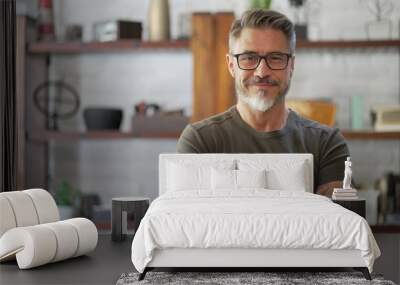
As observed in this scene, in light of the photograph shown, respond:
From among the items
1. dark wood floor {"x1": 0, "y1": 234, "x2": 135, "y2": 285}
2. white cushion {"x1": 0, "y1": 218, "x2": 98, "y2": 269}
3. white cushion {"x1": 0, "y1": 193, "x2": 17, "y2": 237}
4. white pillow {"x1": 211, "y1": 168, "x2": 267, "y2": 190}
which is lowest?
dark wood floor {"x1": 0, "y1": 234, "x2": 135, "y2": 285}

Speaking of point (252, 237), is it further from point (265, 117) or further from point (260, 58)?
point (260, 58)

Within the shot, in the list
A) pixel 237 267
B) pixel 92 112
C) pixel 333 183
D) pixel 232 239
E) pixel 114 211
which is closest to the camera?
pixel 232 239

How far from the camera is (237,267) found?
4.71m

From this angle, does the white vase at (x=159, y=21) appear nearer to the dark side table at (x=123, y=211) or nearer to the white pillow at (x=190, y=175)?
the white pillow at (x=190, y=175)

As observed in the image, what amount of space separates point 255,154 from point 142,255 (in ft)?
6.52

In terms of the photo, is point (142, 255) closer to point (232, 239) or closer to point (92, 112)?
point (232, 239)

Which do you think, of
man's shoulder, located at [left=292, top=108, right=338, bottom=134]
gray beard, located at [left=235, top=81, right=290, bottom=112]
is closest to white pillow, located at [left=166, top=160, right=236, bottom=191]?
gray beard, located at [left=235, top=81, right=290, bottom=112]

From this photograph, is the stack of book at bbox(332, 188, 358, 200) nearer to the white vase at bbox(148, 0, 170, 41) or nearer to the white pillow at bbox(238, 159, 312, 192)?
the white pillow at bbox(238, 159, 312, 192)

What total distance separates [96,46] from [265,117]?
162cm

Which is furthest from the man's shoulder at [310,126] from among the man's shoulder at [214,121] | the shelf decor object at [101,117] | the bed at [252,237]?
the bed at [252,237]

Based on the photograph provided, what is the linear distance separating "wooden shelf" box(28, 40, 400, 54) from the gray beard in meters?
0.53

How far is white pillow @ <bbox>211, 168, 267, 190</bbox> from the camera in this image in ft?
18.4

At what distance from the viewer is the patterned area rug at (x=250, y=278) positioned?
170 inches

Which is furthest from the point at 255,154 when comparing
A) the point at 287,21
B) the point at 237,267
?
the point at 237,267
